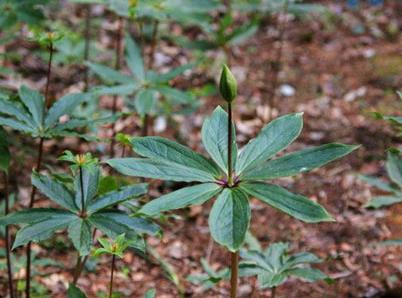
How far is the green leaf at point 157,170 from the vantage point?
1413 millimetres

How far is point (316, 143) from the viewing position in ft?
11.1

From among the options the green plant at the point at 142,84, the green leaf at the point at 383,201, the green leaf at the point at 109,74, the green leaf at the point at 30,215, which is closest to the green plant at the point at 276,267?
the green leaf at the point at 383,201

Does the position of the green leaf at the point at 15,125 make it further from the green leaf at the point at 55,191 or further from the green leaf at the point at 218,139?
the green leaf at the point at 218,139

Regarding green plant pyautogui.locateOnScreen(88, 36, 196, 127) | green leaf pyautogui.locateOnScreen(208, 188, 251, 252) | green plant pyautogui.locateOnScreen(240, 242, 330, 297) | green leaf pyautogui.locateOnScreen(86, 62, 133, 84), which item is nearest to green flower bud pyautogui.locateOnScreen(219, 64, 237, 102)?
green leaf pyautogui.locateOnScreen(208, 188, 251, 252)

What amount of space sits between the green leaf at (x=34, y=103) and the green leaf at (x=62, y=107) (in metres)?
0.02

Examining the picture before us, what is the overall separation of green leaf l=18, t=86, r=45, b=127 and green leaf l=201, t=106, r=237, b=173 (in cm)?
55

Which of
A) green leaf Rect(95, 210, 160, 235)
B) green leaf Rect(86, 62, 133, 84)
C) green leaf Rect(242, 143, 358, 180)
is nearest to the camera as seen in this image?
green leaf Rect(242, 143, 358, 180)

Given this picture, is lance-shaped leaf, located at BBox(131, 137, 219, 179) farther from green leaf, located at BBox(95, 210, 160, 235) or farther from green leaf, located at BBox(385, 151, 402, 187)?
green leaf, located at BBox(385, 151, 402, 187)

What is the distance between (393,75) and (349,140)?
807mm

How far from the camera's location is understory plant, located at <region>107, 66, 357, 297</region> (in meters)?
1.33

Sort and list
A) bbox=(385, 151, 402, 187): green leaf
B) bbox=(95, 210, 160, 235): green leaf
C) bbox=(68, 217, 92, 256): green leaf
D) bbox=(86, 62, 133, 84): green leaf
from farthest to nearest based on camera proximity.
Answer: bbox=(86, 62, 133, 84): green leaf < bbox=(385, 151, 402, 187): green leaf < bbox=(95, 210, 160, 235): green leaf < bbox=(68, 217, 92, 256): green leaf

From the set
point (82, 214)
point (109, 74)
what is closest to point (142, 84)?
point (109, 74)

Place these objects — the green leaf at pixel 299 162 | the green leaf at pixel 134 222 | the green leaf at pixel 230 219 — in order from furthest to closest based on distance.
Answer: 1. the green leaf at pixel 134 222
2. the green leaf at pixel 299 162
3. the green leaf at pixel 230 219

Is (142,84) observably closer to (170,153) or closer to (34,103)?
(34,103)
